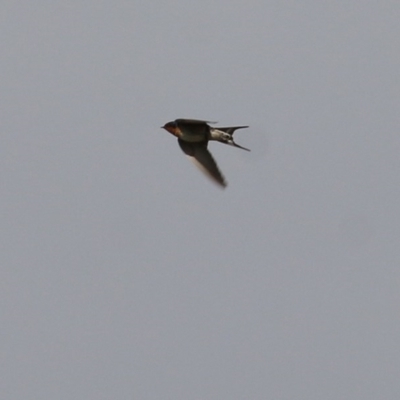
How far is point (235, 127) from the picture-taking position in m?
18.3

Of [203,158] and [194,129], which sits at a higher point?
[194,129]

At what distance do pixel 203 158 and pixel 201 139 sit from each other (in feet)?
0.83

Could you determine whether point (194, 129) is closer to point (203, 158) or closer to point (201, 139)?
point (201, 139)

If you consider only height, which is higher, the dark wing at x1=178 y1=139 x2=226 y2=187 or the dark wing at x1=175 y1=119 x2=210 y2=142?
the dark wing at x1=175 y1=119 x2=210 y2=142

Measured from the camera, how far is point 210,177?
728 inches

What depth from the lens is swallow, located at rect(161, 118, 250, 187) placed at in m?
18.5

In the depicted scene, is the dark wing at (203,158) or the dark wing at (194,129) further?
the dark wing at (203,158)

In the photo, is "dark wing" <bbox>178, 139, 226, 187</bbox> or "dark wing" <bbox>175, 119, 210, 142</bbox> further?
"dark wing" <bbox>178, 139, 226, 187</bbox>

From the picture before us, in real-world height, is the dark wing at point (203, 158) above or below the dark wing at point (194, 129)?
below

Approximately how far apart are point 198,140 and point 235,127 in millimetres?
602

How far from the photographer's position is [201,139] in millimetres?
18578

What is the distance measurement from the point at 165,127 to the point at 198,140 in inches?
18.4

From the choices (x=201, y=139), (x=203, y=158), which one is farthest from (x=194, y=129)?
(x=203, y=158)

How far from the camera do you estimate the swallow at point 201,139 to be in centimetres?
1845
